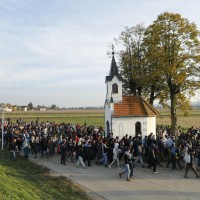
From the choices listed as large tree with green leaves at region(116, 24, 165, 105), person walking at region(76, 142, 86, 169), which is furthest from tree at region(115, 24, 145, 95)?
person walking at region(76, 142, 86, 169)

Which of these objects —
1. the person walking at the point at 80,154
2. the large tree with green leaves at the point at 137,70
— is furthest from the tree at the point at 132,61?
the person walking at the point at 80,154

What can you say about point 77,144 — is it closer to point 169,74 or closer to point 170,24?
point 169,74

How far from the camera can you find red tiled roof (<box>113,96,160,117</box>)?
101ft

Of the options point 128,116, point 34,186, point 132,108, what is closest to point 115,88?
point 132,108

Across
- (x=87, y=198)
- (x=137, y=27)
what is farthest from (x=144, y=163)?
(x=137, y=27)

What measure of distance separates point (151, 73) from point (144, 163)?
16.1 meters

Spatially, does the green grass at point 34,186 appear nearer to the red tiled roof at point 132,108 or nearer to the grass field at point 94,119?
the red tiled roof at point 132,108

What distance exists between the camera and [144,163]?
72.3 feet

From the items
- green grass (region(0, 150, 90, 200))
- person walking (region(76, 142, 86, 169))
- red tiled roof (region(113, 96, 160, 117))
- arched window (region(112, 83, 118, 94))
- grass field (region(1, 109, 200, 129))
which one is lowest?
green grass (region(0, 150, 90, 200))

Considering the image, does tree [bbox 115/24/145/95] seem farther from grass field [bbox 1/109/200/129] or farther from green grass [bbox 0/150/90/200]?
green grass [bbox 0/150/90/200]

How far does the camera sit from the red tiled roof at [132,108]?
30.9 metres

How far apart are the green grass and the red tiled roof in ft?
37.9

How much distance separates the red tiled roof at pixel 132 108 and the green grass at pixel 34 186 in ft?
37.9

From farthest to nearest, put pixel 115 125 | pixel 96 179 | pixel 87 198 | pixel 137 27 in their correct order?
pixel 137 27 < pixel 115 125 < pixel 96 179 < pixel 87 198
